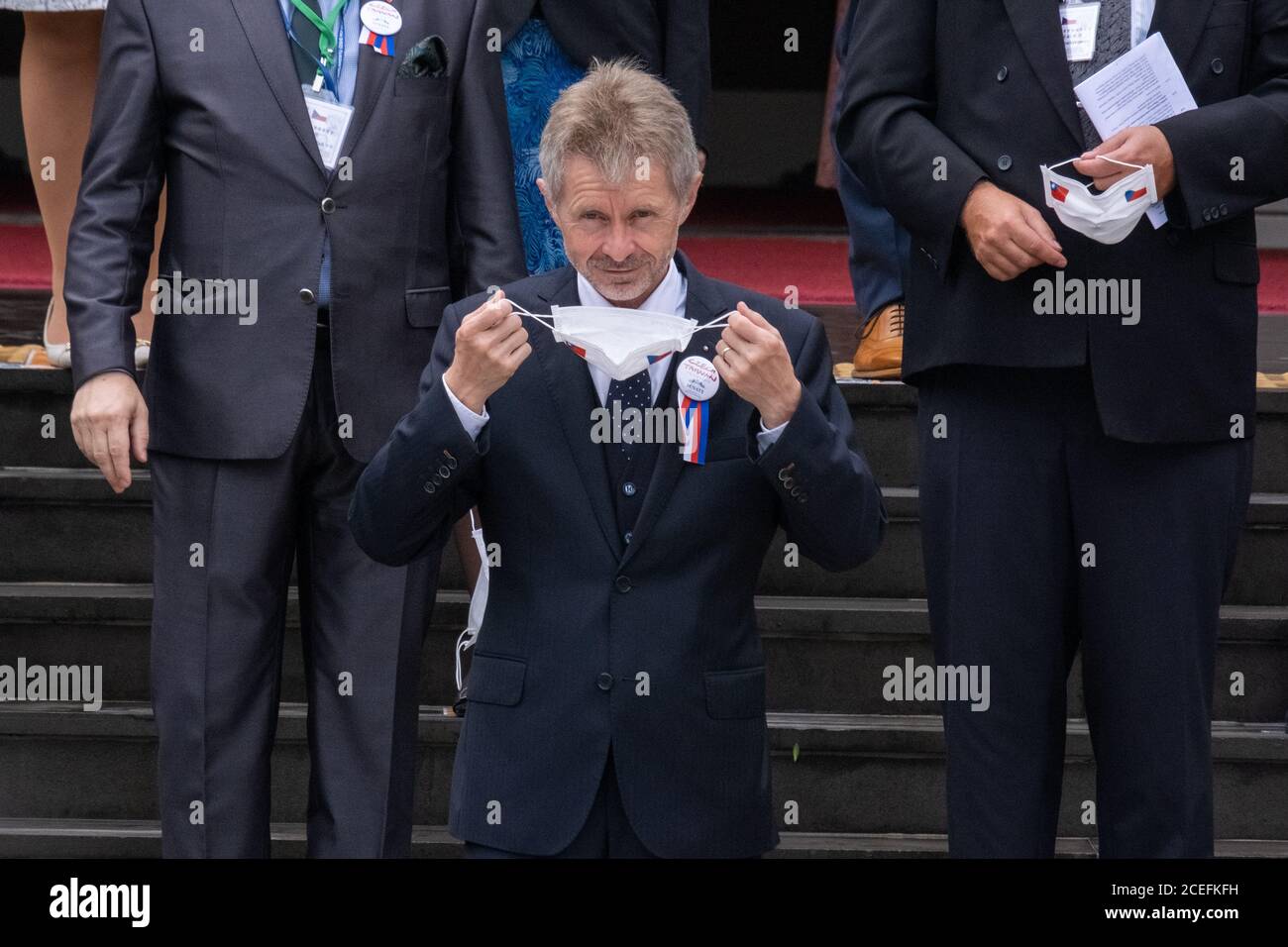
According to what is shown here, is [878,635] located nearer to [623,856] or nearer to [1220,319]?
[1220,319]

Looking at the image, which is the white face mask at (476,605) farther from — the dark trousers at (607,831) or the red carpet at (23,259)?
the red carpet at (23,259)

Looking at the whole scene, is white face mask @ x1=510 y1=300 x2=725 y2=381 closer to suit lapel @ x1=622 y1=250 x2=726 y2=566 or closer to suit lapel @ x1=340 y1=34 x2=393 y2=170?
suit lapel @ x1=622 y1=250 x2=726 y2=566

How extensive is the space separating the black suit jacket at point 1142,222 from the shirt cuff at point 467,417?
2.82 ft

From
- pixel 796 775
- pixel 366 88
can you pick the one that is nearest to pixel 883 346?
pixel 796 775

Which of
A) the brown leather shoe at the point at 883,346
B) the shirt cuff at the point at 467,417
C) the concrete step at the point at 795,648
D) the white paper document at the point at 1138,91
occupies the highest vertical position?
the white paper document at the point at 1138,91

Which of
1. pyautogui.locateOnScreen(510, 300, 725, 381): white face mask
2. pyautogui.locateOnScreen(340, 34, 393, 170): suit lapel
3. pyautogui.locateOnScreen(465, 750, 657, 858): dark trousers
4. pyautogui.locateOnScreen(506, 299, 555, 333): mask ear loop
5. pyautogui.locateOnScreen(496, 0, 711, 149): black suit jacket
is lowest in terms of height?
pyautogui.locateOnScreen(465, 750, 657, 858): dark trousers

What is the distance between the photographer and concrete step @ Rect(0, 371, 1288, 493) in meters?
4.52

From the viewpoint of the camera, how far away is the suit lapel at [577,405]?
2594 mm

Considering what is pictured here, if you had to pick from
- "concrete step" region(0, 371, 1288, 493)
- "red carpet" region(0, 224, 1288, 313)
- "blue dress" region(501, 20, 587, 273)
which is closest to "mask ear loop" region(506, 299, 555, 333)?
"blue dress" region(501, 20, 587, 273)

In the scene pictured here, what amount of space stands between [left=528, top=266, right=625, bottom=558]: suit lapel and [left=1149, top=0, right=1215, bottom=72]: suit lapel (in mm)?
1056

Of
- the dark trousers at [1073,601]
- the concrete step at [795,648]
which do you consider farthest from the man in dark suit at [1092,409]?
the concrete step at [795,648]

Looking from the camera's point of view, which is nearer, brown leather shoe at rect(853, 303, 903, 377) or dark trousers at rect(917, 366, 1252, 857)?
dark trousers at rect(917, 366, 1252, 857)

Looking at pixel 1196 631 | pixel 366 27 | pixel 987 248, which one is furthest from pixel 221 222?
pixel 1196 631
